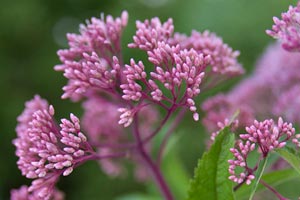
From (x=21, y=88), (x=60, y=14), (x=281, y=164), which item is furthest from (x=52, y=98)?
(x=281, y=164)

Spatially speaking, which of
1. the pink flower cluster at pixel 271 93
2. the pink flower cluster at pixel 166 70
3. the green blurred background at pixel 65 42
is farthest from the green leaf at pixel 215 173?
the green blurred background at pixel 65 42

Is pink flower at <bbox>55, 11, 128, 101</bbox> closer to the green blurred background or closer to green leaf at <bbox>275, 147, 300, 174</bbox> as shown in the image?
green leaf at <bbox>275, 147, 300, 174</bbox>

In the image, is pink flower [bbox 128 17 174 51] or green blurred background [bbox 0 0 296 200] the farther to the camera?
green blurred background [bbox 0 0 296 200]

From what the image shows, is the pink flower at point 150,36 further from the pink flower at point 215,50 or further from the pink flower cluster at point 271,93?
the pink flower cluster at point 271,93

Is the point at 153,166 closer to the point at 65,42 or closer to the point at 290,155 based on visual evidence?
the point at 290,155

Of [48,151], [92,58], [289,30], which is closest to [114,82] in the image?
[92,58]

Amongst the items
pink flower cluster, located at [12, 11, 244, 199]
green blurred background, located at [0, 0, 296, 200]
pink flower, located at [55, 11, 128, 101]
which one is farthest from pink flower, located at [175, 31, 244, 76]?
green blurred background, located at [0, 0, 296, 200]
